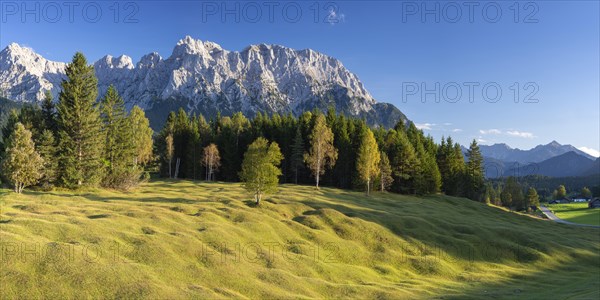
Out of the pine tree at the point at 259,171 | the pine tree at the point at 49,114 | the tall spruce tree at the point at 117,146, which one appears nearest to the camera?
the pine tree at the point at 259,171

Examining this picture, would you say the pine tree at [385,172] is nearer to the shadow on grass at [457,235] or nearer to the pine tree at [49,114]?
the shadow on grass at [457,235]

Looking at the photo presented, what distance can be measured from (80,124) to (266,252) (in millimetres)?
50192

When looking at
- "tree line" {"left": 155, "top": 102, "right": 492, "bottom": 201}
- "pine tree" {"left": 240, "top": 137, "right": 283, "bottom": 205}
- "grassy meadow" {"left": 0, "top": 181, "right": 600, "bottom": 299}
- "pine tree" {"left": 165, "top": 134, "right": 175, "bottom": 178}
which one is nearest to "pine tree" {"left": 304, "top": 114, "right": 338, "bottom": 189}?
"tree line" {"left": 155, "top": 102, "right": 492, "bottom": 201}

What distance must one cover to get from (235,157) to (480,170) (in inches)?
3648

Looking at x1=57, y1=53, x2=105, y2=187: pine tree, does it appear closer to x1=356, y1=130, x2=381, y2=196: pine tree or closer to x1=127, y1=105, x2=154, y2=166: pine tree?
x1=127, y1=105, x2=154, y2=166: pine tree

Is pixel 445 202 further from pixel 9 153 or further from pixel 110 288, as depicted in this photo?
pixel 9 153

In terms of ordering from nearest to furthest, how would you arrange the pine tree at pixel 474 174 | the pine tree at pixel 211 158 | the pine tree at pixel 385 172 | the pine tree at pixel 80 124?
the pine tree at pixel 80 124
the pine tree at pixel 385 172
the pine tree at pixel 211 158
the pine tree at pixel 474 174

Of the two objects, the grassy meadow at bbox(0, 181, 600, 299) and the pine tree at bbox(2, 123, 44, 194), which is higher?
the pine tree at bbox(2, 123, 44, 194)

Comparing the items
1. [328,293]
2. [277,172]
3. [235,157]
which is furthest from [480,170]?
[328,293]

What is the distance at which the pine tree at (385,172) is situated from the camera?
9525 centimetres

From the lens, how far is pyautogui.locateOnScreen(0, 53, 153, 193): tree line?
5397 cm

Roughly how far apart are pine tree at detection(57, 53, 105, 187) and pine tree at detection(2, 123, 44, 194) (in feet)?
24.7

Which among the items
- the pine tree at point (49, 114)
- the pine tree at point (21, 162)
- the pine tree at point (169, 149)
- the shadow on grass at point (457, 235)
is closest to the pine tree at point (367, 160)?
the shadow on grass at point (457, 235)

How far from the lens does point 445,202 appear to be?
305 ft
